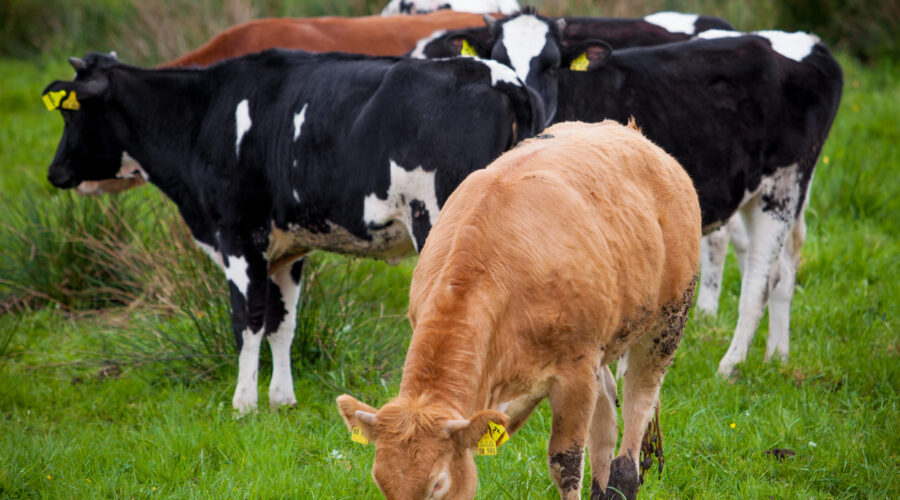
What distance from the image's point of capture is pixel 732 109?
19.0 feet

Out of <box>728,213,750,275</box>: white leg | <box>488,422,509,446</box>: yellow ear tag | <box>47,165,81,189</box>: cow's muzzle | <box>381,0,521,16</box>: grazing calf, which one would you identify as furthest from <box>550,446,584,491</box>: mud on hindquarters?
<box>381,0,521,16</box>: grazing calf

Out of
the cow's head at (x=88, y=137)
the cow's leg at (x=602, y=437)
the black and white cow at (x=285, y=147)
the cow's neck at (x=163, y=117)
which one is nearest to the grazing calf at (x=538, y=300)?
the cow's leg at (x=602, y=437)

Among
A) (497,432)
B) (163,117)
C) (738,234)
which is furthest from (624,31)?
(497,432)

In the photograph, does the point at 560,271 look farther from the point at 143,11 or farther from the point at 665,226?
the point at 143,11

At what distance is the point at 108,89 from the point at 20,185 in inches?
158

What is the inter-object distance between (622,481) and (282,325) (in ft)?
8.14

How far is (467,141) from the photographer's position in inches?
179

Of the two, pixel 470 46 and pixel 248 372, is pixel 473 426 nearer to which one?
pixel 248 372

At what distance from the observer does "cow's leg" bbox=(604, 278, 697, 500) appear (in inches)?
154

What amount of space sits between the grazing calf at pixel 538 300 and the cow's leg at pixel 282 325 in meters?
2.28

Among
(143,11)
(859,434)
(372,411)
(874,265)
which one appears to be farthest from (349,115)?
(143,11)

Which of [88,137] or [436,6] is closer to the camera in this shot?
[88,137]

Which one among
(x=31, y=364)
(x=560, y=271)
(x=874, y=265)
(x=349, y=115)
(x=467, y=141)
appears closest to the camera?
(x=560, y=271)

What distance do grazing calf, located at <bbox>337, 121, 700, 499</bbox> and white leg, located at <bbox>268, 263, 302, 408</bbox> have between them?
2.28m
